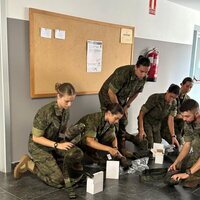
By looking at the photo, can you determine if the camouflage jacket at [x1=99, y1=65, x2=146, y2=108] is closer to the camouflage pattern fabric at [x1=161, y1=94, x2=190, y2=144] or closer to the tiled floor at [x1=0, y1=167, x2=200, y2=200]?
the camouflage pattern fabric at [x1=161, y1=94, x2=190, y2=144]

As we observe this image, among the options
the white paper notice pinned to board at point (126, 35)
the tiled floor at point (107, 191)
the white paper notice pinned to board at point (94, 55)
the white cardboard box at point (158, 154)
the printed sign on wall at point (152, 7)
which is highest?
the printed sign on wall at point (152, 7)

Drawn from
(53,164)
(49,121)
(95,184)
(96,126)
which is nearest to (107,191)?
(95,184)

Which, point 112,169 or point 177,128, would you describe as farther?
point 177,128

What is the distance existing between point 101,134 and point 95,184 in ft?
2.08

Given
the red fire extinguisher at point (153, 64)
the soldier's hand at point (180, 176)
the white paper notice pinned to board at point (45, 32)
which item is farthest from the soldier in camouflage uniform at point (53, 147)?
the red fire extinguisher at point (153, 64)

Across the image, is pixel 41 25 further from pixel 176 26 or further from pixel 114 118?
pixel 176 26

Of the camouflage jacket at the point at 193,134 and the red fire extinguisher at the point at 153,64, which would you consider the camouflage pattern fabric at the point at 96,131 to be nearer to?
the camouflage jacket at the point at 193,134

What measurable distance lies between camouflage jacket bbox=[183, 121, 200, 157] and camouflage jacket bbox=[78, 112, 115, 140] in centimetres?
78

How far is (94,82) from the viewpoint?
3590 mm

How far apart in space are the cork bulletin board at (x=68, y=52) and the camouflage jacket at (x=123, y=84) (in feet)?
1.09

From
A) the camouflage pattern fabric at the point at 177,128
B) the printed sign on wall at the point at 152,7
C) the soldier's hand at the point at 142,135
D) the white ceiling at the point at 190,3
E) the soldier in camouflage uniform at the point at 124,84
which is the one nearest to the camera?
the soldier in camouflage uniform at the point at 124,84

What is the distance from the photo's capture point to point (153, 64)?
439 centimetres

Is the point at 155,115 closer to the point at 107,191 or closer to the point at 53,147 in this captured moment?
the point at 107,191

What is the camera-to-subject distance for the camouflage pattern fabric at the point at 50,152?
2.37 metres
